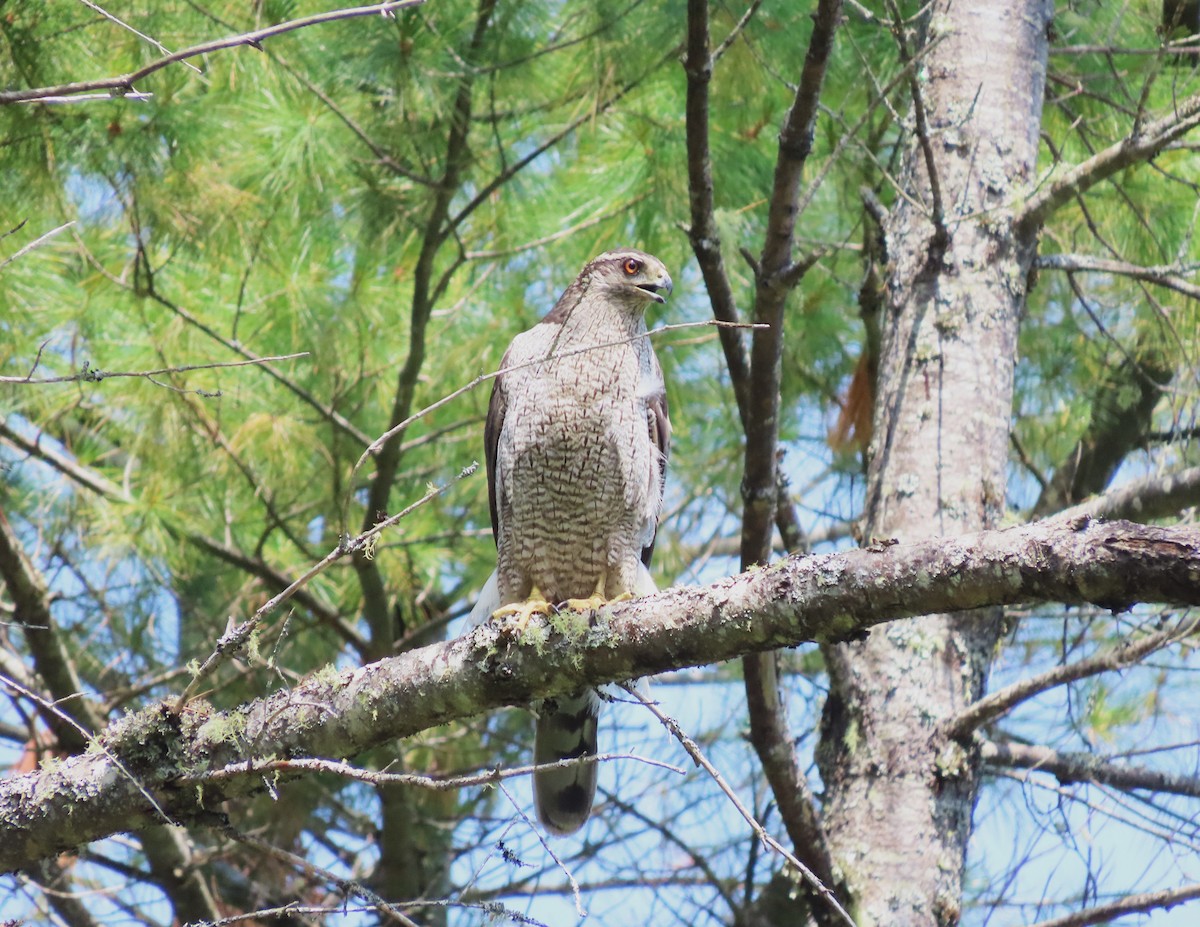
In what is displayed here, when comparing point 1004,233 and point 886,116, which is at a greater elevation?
point 886,116

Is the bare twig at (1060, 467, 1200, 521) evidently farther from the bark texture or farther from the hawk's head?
the hawk's head

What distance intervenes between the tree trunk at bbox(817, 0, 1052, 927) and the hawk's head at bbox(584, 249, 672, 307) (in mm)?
859

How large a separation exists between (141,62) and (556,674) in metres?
3.19

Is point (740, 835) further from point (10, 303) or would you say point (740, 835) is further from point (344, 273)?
point (10, 303)

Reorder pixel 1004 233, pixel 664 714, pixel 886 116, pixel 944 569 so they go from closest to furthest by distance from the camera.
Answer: pixel 944 569 < pixel 664 714 < pixel 1004 233 < pixel 886 116

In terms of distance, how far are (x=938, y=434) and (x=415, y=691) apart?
6.85 ft

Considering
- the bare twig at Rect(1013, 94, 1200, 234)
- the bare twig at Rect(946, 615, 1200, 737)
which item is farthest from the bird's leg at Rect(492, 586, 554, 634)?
the bare twig at Rect(1013, 94, 1200, 234)

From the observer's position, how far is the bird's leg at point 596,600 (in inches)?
142

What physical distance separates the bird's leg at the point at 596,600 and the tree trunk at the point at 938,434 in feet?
2.35

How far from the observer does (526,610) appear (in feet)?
11.5

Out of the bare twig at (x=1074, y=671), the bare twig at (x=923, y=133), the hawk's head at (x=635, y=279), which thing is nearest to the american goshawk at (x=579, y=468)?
the hawk's head at (x=635, y=279)

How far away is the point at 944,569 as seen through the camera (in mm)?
2291

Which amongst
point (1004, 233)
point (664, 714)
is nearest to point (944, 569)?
A: point (664, 714)

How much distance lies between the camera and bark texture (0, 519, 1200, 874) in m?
2.46
